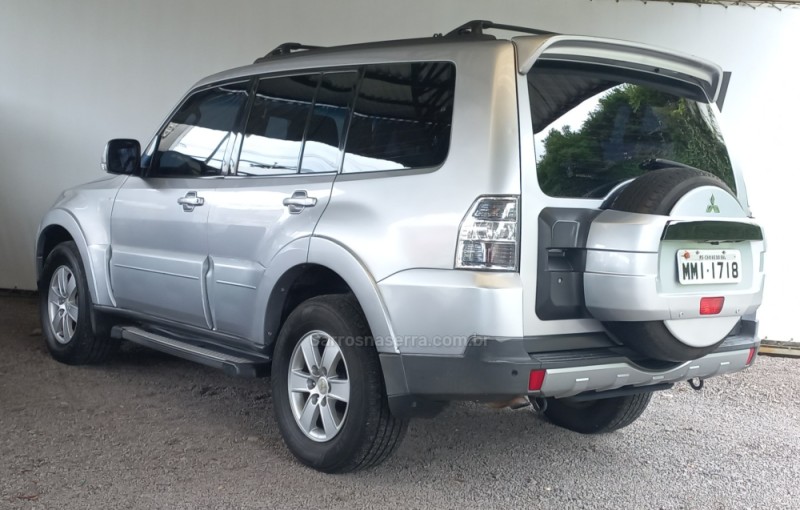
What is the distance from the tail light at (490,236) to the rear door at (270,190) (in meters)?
0.86

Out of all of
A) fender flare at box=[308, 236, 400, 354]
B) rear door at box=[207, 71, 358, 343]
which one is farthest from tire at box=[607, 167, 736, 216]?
rear door at box=[207, 71, 358, 343]

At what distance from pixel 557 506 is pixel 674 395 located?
238cm

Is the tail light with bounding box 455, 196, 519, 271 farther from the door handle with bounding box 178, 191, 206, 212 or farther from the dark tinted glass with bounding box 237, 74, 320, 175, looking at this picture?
the door handle with bounding box 178, 191, 206, 212

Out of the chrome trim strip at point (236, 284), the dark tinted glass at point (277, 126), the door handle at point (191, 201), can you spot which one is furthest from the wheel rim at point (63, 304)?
the dark tinted glass at point (277, 126)

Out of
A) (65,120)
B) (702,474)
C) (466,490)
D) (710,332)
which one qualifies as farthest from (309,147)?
(65,120)

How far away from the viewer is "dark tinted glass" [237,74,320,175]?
4.15 metres

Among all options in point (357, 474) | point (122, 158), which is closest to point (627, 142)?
point (357, 474)

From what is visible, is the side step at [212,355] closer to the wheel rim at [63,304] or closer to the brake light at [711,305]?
the wheel rim at [63,304]

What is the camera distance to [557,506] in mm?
3576

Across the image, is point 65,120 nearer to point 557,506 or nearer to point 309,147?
point 309,147

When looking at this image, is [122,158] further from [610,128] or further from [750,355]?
[750,355]

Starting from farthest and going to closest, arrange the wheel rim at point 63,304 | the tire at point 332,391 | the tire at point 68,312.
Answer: the wheel rim at point 63,304, the tire at point 68,312, the tire at point 332,391

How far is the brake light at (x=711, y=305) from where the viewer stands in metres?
3.38

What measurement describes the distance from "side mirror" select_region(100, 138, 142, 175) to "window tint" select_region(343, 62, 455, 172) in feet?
6.49
